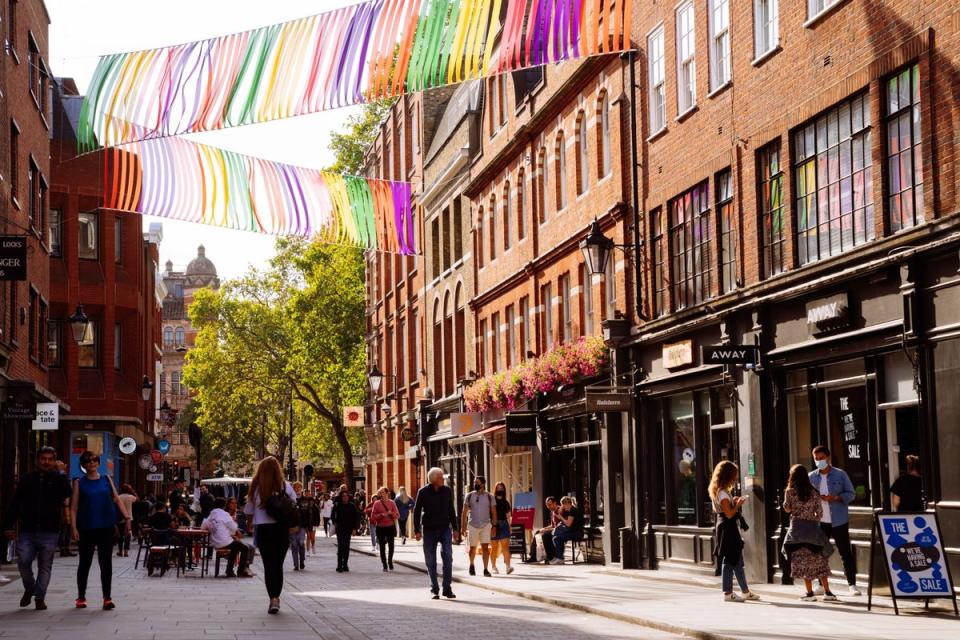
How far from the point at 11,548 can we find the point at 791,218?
18705 millimetres

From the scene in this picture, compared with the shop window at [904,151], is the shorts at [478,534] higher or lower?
lower

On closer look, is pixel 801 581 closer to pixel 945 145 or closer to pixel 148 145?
pixel 945 145

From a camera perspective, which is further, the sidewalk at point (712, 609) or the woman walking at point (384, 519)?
the woman walking at point (384, 519)

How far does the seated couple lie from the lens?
29641mm

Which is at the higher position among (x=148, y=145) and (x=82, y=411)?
(x=148, y=145)

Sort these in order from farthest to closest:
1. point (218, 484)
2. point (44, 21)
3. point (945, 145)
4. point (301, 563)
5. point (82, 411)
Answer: point (218, 484) → point (82, 411) → point (44, 21) → point (301, 563) → point (945, 145)

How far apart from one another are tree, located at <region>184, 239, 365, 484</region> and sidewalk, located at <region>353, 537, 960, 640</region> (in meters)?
43.8

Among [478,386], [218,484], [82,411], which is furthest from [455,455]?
[218,484]

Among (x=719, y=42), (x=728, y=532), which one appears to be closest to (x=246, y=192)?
(x=719, y=42)

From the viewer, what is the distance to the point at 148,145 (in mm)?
27156

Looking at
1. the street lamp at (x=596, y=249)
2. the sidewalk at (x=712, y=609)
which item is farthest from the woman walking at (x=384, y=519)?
the street lamp at (x=596, y=249)

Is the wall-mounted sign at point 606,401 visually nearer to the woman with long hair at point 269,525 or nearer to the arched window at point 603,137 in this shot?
the arched window at point 603,137

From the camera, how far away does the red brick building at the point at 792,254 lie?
16969 mm

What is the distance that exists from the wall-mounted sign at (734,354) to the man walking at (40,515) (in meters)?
9.13
